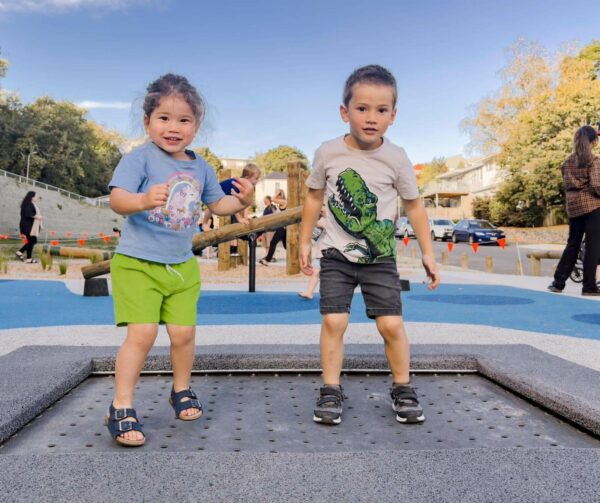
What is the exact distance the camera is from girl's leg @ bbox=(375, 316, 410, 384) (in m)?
2.73

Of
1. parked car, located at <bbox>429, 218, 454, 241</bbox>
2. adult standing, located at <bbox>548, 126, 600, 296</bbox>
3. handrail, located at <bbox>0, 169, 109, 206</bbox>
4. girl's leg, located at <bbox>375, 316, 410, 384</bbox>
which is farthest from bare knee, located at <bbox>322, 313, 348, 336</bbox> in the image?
handrail, located at <bbox>0, 169, 109, 206</bbox>

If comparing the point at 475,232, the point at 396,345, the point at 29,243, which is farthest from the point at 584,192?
the point at 475,232

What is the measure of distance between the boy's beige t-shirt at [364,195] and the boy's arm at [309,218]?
3.4 inches

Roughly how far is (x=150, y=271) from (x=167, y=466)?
869 mm

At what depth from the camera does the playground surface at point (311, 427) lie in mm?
1732

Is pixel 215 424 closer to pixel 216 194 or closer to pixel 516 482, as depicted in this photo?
pixel 216 194

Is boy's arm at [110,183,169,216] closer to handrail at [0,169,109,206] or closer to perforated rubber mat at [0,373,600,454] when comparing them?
perforated rubber mat at [0,373,600,454]

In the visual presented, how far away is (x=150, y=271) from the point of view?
2.49 meters

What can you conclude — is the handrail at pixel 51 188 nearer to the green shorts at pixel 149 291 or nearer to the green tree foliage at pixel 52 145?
the green tree foliage at pixel 52 145

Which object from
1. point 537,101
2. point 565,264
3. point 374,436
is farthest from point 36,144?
point 374,436

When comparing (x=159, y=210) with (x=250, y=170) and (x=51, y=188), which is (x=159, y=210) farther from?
(x=51, y=188)

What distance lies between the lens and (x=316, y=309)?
6648 millimetres

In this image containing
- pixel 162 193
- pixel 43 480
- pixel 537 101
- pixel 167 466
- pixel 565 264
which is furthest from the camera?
pixel 537 101

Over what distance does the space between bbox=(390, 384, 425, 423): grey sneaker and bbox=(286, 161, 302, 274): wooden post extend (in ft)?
26.2
